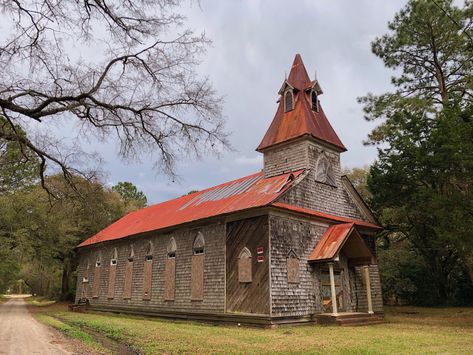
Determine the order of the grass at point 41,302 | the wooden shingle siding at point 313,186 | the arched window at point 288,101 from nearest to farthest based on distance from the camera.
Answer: the wooden shingle siding at point 313,186 → the arched window at point 288,101 → the grass at point 41,302

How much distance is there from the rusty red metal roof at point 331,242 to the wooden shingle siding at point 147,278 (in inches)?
371

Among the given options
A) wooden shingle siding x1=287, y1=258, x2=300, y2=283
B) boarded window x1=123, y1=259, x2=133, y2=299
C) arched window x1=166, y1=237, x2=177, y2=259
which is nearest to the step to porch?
wooden shingle siding x1=287, y1=258, x2=300, y2=283

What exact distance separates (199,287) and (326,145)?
9276 mm

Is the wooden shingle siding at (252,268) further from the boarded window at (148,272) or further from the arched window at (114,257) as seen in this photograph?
the arched window at (114,257)

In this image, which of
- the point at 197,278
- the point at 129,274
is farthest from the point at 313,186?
the point at 129,274

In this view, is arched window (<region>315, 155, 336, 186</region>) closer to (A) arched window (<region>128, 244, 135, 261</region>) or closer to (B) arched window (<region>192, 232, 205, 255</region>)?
(B) arched window (<region>192, 232, 205, 255</region>)

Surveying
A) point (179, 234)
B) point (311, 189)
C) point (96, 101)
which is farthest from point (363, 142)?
point (96, 101)

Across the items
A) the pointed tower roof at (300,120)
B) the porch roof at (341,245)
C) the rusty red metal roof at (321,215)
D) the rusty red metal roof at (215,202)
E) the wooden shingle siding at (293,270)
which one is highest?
the pointed tower roof at (300,120)

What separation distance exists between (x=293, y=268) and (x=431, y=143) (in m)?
8.80

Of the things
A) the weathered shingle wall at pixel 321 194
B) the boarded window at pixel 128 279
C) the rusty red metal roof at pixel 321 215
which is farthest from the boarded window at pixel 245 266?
the boarded window at pixel 128 279

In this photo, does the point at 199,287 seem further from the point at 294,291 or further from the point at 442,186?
the point at 442,186

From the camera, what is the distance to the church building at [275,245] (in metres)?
16.7

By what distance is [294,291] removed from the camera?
1669cm

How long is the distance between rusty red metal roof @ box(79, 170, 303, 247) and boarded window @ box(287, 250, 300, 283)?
2.49m
